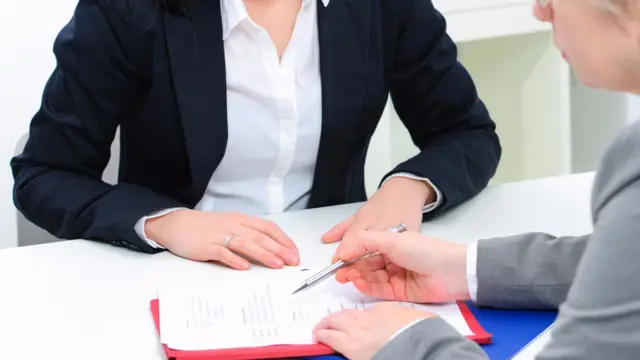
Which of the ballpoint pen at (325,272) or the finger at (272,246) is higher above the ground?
the ballpoint pen at (325,272)

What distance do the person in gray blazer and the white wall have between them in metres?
0.85

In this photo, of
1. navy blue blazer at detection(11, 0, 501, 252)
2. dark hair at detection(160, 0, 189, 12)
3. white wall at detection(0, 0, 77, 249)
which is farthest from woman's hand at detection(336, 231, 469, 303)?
white wall at detection(0, 0, 77, 249)

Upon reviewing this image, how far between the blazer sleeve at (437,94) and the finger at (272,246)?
1.01ft

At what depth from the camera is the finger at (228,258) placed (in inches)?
40.0

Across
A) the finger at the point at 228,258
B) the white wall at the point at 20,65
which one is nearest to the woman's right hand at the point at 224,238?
the finger at the point at 228,258

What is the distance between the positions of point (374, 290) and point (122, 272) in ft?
0.96

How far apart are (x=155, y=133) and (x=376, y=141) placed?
771 mm

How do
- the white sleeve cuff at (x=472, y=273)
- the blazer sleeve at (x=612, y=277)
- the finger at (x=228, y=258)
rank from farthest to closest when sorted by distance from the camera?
the finger at (x=228, y=258), the white sleeve cuff at (x=472, y=273), the blazer sleeve at (x=612, y=277)

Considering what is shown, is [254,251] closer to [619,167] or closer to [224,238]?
[224,238]

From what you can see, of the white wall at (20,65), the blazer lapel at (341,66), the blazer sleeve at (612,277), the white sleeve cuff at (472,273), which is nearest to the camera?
the blazer sleeve at (612,277)

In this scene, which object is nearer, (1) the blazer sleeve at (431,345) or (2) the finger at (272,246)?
(1) the blazer sleeve at (431,345)

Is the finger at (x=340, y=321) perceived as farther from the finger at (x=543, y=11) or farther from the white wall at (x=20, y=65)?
the white wall at (x=20, y=65)

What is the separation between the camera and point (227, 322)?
86cm

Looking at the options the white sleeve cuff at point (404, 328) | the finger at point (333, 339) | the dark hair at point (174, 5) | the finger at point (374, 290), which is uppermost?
the dark hair at point (174, 5)
